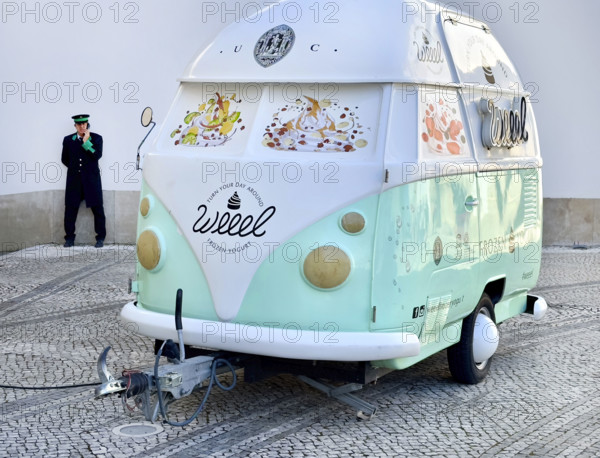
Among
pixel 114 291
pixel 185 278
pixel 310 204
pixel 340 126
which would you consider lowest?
pixel 114 291

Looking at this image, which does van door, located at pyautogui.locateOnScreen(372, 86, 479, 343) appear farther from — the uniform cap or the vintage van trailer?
the uniform cap

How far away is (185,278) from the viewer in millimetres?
6766

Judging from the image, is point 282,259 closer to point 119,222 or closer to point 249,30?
point 249,30

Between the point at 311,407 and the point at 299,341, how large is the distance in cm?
101

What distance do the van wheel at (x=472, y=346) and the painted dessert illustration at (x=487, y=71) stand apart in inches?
65.6

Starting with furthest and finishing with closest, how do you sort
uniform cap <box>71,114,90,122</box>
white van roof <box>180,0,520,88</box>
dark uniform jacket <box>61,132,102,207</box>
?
dark uniform jacket <box>61,132,102,207</box>, uniform cap <box>71,114,90,122</box>, white van roof <box>180,0,520,88</box>

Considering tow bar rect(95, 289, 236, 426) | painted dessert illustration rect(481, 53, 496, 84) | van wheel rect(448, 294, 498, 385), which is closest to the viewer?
tow bar rect(95, 289, 236, 426)

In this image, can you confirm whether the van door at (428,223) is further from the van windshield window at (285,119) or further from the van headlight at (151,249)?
the van headlight at (151,249)

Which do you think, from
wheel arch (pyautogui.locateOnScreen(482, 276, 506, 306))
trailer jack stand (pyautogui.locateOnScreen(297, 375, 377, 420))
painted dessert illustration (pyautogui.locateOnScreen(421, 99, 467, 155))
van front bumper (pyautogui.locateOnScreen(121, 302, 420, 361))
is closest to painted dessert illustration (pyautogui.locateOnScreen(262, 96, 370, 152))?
painted dessert illustration (pyautogui.locateOnScreen(421, 99, 467, 155))

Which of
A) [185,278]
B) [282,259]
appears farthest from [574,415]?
[185,278]

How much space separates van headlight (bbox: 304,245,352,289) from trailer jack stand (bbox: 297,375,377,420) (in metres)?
0.74

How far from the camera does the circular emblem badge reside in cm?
688

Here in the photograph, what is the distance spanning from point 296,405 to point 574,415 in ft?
6.24

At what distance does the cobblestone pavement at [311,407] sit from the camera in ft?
20.7
